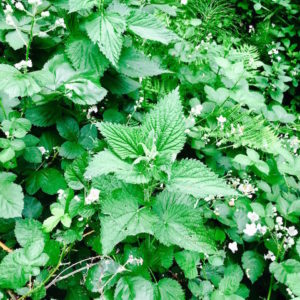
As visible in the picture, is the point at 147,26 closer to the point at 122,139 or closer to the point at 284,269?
the point at 122,139

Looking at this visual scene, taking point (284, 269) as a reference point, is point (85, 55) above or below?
above

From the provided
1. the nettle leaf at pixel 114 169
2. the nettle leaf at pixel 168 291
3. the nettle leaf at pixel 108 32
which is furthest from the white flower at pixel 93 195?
the nettle leaf at pixel 108 32

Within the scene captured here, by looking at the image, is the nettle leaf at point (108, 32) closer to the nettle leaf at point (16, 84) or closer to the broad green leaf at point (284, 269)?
the nettle leaf at point (16, 84)

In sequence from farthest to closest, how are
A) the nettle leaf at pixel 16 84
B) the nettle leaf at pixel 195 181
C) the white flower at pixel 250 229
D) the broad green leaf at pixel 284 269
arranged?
the white flower at pixel 250 229 → the broad green leaf at pixel 284 269 → the nettle leaf at pixel 16 84 → the nettle leaf at pixel 195 181

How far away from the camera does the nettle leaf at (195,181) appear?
112 cm

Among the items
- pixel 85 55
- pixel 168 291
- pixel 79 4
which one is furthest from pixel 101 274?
pixel 79 4

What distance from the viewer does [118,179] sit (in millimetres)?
1354

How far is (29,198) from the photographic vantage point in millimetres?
1572

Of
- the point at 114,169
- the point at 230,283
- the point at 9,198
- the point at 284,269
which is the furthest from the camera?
the point at 284,269

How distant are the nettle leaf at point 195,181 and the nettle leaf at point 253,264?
686mm

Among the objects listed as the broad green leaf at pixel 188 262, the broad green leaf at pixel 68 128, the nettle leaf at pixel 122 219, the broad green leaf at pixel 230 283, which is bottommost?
the broad green leaf at pixel 230 283

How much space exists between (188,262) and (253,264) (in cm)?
43

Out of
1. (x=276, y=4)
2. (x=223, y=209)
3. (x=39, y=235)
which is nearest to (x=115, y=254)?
(x=39, y=235)

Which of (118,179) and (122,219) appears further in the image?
(118,179)
